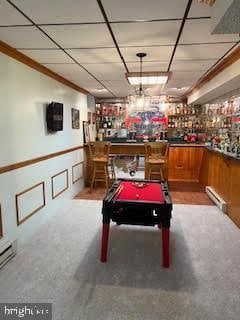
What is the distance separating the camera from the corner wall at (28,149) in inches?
111

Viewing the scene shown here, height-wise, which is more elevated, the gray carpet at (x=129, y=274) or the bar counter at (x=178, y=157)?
the bar counter at (x=178, y=157)

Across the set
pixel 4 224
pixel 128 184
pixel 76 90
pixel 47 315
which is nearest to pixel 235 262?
pixel 128 184

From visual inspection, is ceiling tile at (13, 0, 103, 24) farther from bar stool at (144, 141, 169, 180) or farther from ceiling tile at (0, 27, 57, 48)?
bar stool at (144, 141, 169, 180)

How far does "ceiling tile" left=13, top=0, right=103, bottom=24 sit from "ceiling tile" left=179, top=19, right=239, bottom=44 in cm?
84

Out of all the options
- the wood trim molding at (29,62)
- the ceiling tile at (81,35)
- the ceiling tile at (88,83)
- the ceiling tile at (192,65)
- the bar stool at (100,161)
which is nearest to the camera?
the ceiling tile at (81,35)

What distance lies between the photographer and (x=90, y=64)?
3.65 meters

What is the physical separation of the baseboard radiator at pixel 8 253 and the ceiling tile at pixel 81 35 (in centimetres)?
234

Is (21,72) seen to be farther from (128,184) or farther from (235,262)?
(235,262)

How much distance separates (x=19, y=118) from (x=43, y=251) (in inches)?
65.6

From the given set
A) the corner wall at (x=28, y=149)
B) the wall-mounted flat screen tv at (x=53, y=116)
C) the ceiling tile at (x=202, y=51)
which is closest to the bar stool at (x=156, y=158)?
the corner wall at (x=28, y=149)

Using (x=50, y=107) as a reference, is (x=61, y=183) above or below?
below

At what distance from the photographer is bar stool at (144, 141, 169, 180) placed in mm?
5527

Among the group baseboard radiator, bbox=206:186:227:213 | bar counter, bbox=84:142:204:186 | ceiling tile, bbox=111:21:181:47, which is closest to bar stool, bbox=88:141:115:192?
bar counter, bbox=84:142:204:186

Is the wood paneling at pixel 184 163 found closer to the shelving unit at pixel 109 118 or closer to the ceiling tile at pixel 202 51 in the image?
A: the shelving unit at pixel 109 118
